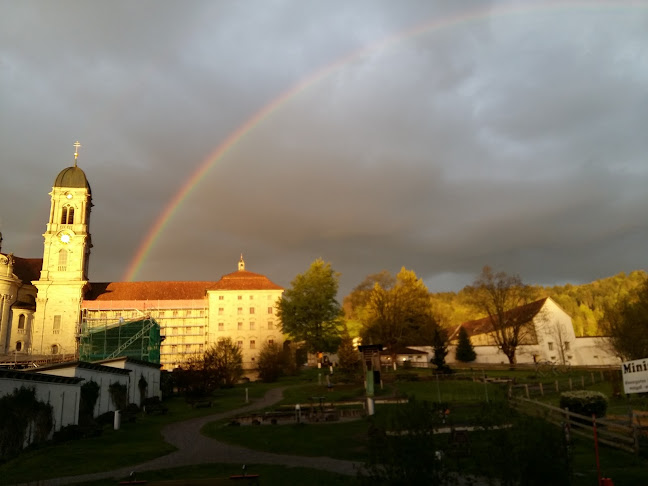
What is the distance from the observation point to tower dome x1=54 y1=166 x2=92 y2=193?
89.1 meters

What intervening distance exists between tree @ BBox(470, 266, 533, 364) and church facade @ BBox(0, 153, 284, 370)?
33041 millimetres

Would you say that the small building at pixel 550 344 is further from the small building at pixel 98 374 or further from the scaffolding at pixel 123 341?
the small building at pixel 98 374

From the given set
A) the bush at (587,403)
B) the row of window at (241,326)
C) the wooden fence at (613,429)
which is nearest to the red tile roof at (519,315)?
the row of window at (241,326)

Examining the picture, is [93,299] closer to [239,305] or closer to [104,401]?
[239,305]

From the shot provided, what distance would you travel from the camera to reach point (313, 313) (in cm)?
6372

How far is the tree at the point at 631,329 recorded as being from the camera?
1588 inches

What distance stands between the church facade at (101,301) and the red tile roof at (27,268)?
0.51 ft

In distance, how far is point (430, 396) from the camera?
117 ft

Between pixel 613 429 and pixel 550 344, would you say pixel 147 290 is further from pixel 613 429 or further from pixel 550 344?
pixel 613 429

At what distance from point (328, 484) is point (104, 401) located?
2500cm

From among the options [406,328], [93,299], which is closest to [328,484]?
[406,328]

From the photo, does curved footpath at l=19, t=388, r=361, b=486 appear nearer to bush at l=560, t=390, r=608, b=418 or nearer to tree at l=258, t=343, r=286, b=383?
bush at l=560, t=390, r=608, b=418

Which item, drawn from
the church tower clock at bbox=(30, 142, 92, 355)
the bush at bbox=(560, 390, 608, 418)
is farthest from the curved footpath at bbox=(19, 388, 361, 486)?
the church tower clock at bbox=(30, 142, 92, 355)

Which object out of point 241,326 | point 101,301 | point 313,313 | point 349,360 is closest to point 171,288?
point 101,301
